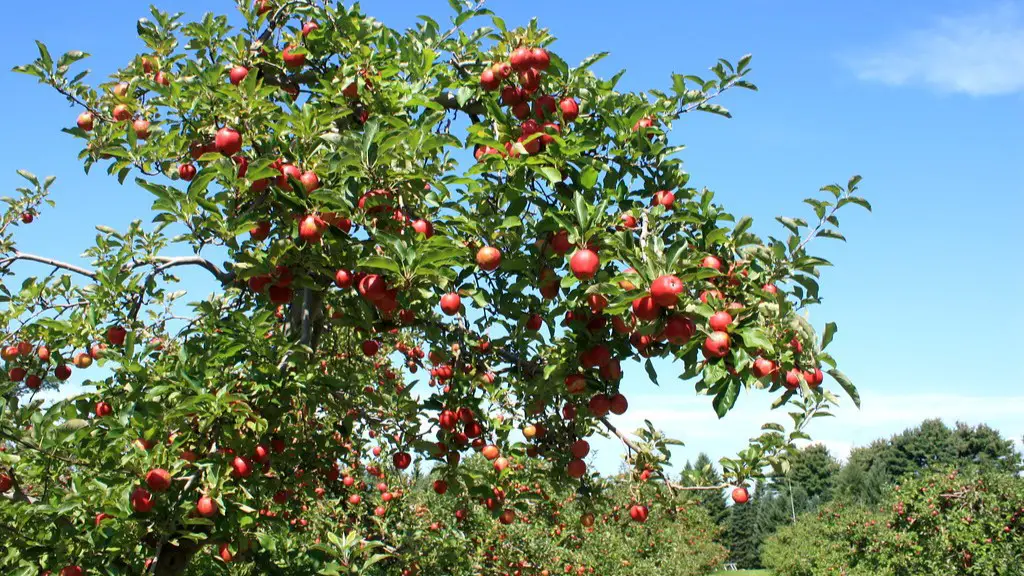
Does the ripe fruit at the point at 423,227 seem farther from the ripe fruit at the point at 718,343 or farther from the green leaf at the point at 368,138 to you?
the ripe fruit at the point at 718,343

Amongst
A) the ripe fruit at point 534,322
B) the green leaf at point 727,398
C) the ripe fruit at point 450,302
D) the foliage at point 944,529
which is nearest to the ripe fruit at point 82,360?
the ripe fruit at point 450,302

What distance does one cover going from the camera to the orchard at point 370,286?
3070mm

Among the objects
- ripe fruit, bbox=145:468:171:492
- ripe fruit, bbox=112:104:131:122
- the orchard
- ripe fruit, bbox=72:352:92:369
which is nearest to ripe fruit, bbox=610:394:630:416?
the orchard

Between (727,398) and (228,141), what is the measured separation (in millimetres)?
2732

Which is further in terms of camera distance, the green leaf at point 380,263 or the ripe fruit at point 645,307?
the green leaf at point 380,263

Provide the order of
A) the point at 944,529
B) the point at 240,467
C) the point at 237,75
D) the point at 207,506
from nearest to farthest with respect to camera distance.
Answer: the point at 207,506, the point at 240,467, the point at 237,75, the point at 944,529

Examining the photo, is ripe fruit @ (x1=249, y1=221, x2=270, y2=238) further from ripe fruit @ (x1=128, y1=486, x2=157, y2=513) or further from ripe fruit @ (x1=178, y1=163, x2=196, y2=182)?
ripe fruit @ (x1=128, y1=486, x2=157, y2=513)

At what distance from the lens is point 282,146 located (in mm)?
3506

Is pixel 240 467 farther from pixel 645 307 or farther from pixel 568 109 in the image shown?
pixel 568 109

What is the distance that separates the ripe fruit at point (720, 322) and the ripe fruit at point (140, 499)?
8.90 feet

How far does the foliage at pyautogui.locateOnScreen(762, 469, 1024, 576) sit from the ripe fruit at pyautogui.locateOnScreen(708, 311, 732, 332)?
13235 mm

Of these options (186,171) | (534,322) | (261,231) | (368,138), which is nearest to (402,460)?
(534,322)

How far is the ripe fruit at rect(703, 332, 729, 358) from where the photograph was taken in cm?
270

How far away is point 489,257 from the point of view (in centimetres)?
327
